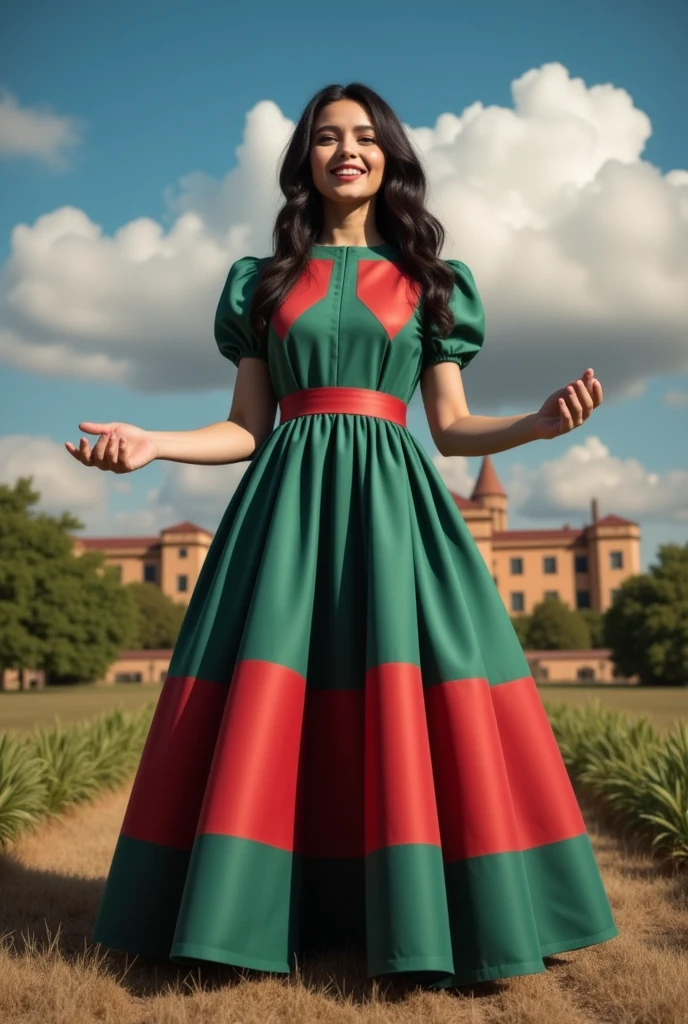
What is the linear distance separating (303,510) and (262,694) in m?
0.56

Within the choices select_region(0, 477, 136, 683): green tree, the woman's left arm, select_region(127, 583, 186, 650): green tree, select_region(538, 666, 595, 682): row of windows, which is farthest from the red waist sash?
select_region(127, 583, 186, 650): green tree

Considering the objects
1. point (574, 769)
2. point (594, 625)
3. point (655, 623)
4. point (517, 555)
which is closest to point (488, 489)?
point (517, 555)

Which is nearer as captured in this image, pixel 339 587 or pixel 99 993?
pixel 99 993

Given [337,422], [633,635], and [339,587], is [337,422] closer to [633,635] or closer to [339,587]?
[339,587]

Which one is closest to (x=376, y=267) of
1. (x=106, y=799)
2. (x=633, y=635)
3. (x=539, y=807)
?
(x=539, y=807)

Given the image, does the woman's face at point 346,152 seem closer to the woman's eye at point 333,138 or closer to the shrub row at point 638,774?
the woman's eye at point 333,138

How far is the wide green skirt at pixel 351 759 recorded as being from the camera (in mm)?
2254

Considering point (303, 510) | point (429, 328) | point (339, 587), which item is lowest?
point (339, 587)

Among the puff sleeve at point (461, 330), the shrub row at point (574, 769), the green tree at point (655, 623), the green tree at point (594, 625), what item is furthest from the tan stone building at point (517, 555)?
the puff sleeve at point (461, 330)

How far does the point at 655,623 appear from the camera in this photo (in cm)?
3516

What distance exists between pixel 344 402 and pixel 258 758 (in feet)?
3.53

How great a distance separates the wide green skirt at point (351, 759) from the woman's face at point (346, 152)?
78 cm

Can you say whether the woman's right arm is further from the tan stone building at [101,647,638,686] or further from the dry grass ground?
the tan stone building at [101,647,638,686]

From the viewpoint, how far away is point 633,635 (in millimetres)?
36500
